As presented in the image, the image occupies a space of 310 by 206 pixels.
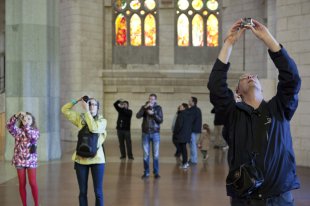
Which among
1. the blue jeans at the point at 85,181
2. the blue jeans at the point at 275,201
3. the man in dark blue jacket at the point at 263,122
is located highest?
the man in dark blue jacket at the point at 263,122

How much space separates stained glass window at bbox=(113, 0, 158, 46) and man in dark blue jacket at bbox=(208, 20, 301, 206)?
60.4 feet

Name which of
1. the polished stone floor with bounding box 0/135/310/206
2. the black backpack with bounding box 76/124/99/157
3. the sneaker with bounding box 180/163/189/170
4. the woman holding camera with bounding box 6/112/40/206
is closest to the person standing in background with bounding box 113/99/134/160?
the polished stone floor with bounding box 0/135/310/206

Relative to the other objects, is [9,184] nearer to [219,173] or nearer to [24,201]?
[24,201]

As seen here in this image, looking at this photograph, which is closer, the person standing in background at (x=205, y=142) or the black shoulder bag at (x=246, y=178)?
the black shoulder bag at (x=246, y=178)

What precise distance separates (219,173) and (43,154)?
4903mm

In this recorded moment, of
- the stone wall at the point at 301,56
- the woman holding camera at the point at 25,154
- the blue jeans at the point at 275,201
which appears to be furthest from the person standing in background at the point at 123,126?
the blue jeans at the point at 275,201

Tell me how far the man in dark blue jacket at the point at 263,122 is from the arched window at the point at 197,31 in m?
18.3

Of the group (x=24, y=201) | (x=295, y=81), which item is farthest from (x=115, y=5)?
(x=295, y=81)

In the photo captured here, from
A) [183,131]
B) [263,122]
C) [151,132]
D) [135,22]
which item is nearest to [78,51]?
[135,22]

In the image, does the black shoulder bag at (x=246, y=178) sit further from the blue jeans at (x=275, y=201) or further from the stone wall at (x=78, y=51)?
the stone wall at (x=78, y=51)

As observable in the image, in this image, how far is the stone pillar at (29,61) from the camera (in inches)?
513

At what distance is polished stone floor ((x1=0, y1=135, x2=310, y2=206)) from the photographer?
7.96 meters

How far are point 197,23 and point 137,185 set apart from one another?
1362 cm

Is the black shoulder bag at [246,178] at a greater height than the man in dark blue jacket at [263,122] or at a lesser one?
lesser
